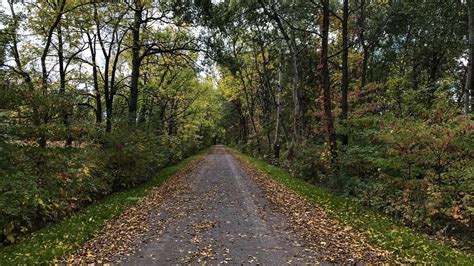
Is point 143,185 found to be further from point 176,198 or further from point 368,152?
point 368,152

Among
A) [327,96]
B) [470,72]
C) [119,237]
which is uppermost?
[470,72]

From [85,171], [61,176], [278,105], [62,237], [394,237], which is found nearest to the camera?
[62,237]

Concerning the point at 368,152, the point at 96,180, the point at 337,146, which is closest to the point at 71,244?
the point at 96,180

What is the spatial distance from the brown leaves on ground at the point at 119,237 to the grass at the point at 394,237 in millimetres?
4687

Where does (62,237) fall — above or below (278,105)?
below

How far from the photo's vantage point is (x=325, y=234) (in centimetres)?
708

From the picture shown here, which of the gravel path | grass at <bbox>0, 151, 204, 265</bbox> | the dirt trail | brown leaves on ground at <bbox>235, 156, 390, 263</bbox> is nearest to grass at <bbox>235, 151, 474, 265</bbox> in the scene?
brown leaves on ground at <bbox>235, 156, 390, 263</bbox>

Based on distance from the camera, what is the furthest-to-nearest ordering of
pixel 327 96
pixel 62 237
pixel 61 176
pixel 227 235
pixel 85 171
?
pixel 327 96
pixel 85 171
pixel 61 176
pixel 227 235
pixel 62 237

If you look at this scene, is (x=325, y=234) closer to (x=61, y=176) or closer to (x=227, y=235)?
(x=227, y=235)

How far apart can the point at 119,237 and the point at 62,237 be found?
1.08 metres

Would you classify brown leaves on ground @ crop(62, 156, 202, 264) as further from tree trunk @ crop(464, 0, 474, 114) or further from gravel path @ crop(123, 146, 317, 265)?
Result: tree trunk @ crop(464, 0, 474, 114)

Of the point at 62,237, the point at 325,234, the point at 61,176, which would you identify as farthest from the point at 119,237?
the point at 325,234

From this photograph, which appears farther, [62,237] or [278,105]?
[278,105]

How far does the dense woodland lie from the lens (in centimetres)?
816
